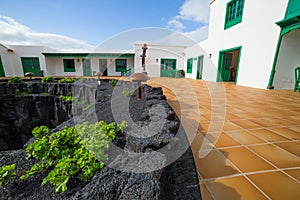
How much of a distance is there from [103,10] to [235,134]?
330 centimetres

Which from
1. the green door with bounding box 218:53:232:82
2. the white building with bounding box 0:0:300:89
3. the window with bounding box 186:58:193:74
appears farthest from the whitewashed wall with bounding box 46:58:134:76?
the green door with bounding box 218:53:232:82

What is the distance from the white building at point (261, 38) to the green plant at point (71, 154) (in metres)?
5.17

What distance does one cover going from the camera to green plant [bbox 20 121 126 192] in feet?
2.71

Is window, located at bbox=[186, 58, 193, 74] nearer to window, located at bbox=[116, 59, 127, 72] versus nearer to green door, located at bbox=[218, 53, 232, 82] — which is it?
green door, located at bbox=[218, 53, 232, 82]

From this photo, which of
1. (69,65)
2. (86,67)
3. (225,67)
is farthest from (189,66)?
(69,65)

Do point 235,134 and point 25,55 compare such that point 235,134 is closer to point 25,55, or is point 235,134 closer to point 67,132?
point 67,132

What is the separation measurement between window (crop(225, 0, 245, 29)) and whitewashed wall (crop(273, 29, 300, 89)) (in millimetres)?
1831

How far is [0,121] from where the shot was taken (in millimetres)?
6332

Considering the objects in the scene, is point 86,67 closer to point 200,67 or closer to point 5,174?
point 200,67

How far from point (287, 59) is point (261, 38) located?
1.01m

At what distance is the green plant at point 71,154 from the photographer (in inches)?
32.5

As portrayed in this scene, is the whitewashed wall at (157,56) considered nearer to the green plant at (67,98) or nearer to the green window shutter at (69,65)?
the green window shutter at (69,65)

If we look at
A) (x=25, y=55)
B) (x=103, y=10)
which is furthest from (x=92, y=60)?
(x=103, y=10)

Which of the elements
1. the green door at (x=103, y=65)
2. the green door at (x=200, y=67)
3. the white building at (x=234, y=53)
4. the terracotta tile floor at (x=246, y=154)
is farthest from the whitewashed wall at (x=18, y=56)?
the terracotta tile floor at (x=246, y=154)
